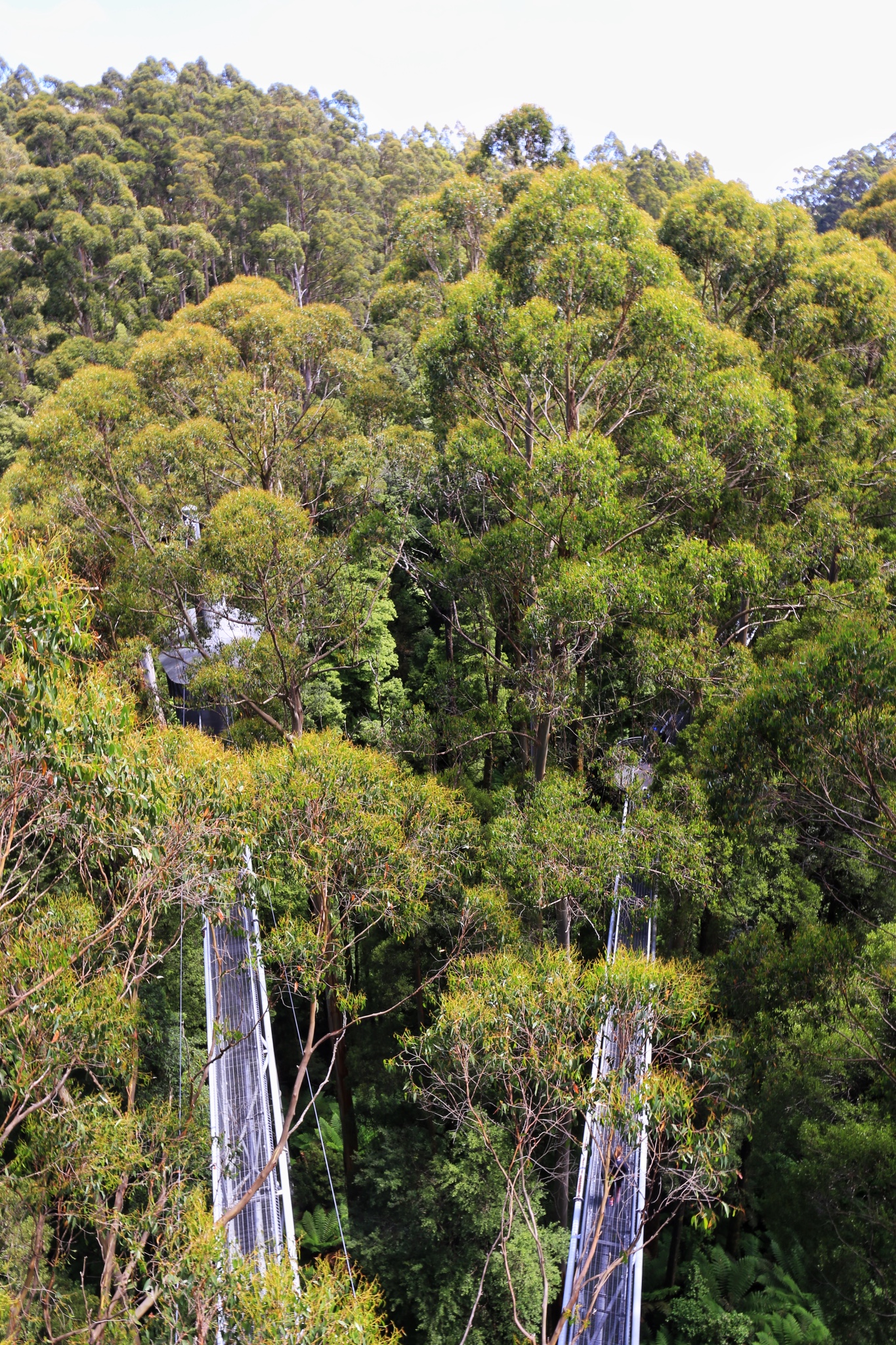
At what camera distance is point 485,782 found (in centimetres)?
1648

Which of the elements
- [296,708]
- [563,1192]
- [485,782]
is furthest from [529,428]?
[563,1192]

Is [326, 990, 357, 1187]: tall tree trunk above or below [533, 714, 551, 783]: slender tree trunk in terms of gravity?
below

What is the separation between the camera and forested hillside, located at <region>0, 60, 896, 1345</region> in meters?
6.95

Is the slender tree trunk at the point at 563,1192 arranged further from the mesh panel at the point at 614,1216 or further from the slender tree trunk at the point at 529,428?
the slender tree trunk at the point at 529,428

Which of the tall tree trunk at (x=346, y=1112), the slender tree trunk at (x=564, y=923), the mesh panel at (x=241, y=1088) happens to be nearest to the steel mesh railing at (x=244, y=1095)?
the mesh panel at (x=241, y=1088)

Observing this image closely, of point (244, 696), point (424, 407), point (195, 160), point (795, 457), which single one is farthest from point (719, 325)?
point (195, 160)

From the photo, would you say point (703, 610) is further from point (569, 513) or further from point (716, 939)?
point (716, 939)

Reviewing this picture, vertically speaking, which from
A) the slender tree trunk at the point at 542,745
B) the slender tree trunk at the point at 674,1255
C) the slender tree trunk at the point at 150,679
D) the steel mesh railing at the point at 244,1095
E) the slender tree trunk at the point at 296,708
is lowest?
the slender tree trunk at the point at 674,1255

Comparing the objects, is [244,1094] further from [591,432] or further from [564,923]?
[591,432]

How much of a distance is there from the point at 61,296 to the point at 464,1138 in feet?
92.2

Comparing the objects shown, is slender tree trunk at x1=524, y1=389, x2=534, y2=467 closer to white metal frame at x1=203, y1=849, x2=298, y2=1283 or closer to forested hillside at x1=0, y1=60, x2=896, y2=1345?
forested hillside at x1=0, y1=60, x2=896, y2=1345

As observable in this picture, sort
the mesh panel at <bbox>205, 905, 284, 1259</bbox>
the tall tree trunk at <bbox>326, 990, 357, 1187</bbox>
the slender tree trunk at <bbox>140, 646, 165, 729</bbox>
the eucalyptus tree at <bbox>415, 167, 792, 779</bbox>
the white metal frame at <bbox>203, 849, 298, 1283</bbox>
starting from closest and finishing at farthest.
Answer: the white metal frame at <bbox>203, 849, 298, 1283</bbox>
the mesh panel at <bbox>205, 905, 284, 1259</bbox>
the eucalyptus tree at <bbox>415, 167, 792, 779</bbox>
the tall tree trunk at <bbox>326, 990, 357, 1187</bbox>
the slender tree trunk at <bbox>140, 646, 165, 729</bbox>

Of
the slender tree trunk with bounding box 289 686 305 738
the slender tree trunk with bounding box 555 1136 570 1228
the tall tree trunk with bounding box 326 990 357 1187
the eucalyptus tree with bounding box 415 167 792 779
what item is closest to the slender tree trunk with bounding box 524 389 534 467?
the eucalyptus tree with bounding box 415 167 792 779

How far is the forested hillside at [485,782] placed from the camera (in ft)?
22.8
